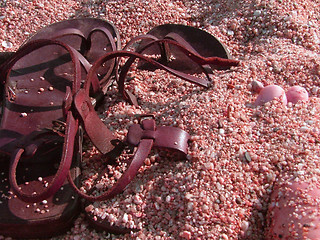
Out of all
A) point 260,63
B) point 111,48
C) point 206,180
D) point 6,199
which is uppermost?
point 260,63

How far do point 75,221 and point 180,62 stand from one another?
95 centimetres

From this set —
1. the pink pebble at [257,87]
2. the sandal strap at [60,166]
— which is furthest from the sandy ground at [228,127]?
the sandal strap at [60,166]

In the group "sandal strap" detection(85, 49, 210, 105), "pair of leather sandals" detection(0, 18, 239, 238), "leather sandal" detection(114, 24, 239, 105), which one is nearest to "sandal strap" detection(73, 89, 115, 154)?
"pair of leather sandals" detection(0, 18, 239, 238)

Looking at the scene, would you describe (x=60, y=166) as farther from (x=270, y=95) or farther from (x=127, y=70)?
(x=270, y=95)

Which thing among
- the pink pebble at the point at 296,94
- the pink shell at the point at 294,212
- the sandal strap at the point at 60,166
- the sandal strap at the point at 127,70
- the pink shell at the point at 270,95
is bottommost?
the sandal strap at the point at 60,166

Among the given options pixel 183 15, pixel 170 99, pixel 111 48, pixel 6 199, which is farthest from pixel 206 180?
pixel 183 15

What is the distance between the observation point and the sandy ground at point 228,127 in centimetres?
129

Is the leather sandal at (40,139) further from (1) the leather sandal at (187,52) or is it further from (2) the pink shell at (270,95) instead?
(2) the pink shell at (270,95)

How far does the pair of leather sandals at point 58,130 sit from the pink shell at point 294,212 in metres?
0.38

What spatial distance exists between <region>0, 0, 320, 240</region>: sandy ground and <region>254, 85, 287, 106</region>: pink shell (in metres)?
0.04

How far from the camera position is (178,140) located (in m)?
1.42

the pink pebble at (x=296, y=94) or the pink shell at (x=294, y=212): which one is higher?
the pink pebble at (x=296, y=94)

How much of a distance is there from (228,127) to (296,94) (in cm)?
38

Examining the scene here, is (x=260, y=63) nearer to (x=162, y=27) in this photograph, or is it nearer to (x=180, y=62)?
(x=180, y=62)
